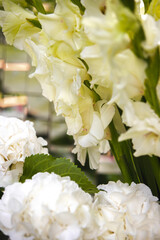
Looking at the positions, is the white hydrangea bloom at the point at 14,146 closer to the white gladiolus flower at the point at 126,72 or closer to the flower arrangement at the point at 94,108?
the flower arrangement at the point at 94,108

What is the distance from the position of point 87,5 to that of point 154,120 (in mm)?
112

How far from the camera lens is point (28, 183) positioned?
0.95 feet

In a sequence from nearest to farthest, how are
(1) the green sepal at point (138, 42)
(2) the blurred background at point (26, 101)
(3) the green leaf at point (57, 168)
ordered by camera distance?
(1) the green sepal at point (138, 42) → (3) the green leaf at point (57, 168) → (2) the blurred background at point (26, 101)

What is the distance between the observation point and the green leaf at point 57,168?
34cm

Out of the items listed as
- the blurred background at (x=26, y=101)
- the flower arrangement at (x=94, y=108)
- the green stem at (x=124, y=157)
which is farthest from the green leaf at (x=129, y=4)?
the blurred background at (x=26, y=101)

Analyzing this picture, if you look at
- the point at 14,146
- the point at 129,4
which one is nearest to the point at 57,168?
the point at 14,146

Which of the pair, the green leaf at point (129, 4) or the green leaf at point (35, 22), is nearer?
the green leaf at point (129, 4)

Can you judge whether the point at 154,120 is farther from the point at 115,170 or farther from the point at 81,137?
the point at 115,170

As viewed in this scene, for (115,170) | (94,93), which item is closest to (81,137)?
(94,93)

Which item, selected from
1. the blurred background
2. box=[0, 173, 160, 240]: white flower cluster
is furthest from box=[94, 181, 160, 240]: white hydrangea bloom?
the blurred background

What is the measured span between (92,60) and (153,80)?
0.16ft

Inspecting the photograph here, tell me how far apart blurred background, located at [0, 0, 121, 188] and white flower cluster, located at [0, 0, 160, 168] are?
1255 mm

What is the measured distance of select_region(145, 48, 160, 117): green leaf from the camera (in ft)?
0.80

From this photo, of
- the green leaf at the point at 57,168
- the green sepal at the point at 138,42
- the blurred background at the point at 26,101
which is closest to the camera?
the green sepal at the point at 138,42
